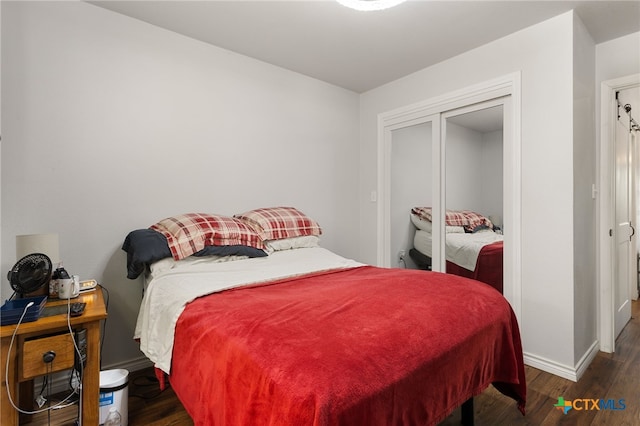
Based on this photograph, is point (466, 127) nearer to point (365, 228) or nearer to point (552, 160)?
point (552, 160)

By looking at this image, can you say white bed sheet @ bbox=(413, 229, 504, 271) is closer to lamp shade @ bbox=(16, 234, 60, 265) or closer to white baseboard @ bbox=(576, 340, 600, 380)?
white baseboard @ bbox=(576, 340, 600, 380)

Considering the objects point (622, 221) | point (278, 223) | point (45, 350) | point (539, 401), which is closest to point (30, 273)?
point (45, 350)

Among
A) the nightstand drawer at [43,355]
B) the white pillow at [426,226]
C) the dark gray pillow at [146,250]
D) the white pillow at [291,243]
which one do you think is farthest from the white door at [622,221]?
the nightstand drawer at [43,355]

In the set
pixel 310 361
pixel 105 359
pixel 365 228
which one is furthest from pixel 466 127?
pixel 105 359

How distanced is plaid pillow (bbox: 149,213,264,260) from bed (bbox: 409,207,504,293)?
5.51 ft

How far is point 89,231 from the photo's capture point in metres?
2.06

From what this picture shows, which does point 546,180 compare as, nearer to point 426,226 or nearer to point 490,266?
point 490,266

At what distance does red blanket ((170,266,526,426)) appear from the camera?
2.77 feet

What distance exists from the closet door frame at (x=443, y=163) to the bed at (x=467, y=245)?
0.22 ft

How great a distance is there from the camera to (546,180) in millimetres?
2238

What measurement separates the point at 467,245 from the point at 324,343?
225cm

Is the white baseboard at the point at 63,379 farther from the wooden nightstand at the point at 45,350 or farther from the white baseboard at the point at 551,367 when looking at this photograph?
the white baseboard at the point at 551,367

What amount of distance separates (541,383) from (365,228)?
2.08 meters

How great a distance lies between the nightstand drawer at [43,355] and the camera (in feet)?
4.25
